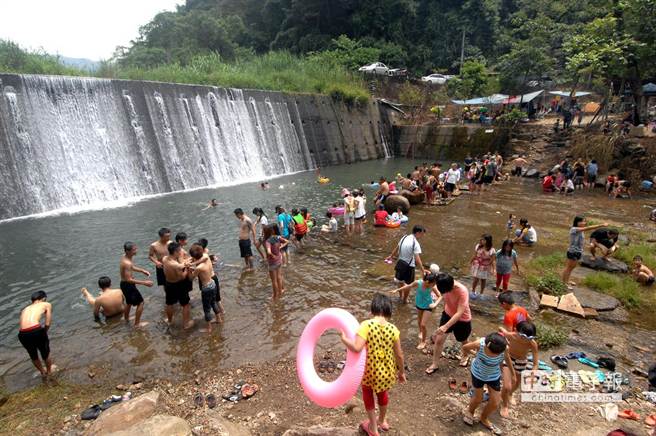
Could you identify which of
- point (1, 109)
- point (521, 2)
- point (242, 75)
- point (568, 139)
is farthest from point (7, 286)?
point (521, 2)

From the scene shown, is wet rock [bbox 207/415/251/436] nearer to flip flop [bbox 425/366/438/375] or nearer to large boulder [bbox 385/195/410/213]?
flip flop [bbox 425/366/438/375]

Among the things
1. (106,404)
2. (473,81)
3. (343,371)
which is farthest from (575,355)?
(473,81)

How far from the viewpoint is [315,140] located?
29109mm

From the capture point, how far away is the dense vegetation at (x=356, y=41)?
28.9 meters

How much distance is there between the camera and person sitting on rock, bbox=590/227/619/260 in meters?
9.31

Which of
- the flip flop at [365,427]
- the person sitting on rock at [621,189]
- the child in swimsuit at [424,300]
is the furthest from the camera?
the person sitting on rock at [621,189]

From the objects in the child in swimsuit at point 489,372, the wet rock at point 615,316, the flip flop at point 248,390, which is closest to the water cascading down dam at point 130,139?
the flip flop at point 248,390

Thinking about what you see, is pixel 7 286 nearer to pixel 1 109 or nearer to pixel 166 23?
pixel 1 109

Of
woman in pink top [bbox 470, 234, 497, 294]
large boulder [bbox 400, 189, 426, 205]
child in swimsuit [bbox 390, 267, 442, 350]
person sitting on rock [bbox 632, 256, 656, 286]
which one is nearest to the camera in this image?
child in swimsuit [bbox 390, 267, 442, 350]

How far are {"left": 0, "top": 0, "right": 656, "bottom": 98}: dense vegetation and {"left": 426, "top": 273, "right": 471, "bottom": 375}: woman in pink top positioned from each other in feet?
75.9

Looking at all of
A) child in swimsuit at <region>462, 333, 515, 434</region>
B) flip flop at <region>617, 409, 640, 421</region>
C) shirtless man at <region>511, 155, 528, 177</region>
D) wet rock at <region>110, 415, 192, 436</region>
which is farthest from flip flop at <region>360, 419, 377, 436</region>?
shirtless man at <region>511, 155, 528, 177</region>

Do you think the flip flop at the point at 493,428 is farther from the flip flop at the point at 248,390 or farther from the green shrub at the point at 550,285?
the green shrub at the point at 550,285

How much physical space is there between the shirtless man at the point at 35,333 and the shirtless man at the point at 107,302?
61.1 inches

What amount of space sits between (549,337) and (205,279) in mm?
5738
